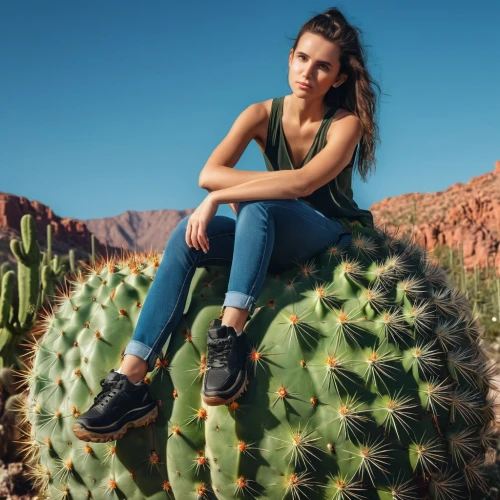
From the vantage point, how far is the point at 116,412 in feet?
7.76

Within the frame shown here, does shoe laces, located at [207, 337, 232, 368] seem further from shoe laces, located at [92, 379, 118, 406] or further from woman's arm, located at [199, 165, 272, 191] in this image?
woman's arm, located at [199, 165, 272, 191]

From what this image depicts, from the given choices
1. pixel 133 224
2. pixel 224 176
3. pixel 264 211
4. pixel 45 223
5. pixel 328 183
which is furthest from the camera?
pixel 133 224

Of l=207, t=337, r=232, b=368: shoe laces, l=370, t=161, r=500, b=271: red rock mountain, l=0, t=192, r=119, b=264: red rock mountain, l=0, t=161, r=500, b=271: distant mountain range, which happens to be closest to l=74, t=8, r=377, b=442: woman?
l=207, t=337, r=232, b=368: shoe laces

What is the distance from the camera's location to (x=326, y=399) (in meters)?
2.26

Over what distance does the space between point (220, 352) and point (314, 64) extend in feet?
4.47

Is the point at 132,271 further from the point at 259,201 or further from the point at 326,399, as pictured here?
the point at 326,399

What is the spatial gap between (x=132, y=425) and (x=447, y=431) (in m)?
1.25

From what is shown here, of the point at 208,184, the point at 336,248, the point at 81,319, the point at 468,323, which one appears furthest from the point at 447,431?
the point at 81,319

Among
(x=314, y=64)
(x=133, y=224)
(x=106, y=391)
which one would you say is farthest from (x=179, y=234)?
(x=133, y=224)

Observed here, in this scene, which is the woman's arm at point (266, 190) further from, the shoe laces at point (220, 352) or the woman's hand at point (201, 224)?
the shoe laces at point (220, 352)

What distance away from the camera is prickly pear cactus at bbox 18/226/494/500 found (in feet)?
7.45

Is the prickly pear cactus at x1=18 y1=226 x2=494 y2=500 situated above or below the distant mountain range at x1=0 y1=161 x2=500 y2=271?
above

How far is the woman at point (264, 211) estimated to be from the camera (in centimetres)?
237

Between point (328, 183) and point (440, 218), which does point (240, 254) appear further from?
point (440, 218)
